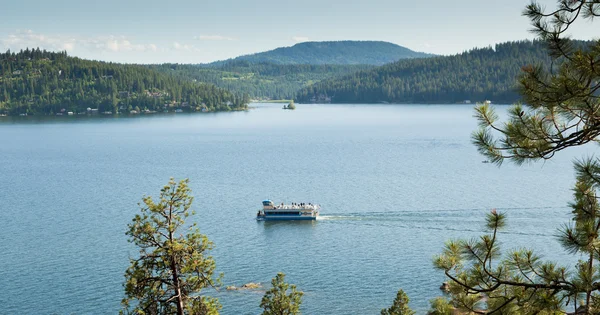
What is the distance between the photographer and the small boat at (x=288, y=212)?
54594 mm

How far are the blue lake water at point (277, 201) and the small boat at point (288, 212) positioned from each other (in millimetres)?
939

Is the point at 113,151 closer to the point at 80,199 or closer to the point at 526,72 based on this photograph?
the point at 80,199

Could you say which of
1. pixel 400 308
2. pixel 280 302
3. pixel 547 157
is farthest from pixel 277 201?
pixel 547 157

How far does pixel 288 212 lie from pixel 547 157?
46946 millimetres

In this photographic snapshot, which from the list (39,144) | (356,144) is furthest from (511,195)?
(39,144)

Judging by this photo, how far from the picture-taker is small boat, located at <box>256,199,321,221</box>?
54594 millimetres

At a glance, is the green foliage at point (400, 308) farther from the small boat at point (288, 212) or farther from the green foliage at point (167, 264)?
the small boat at point (288, 212)

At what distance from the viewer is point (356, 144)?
366 ft

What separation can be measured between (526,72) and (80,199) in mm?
60416

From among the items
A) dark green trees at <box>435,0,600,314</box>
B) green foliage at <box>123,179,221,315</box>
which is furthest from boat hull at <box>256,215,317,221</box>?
dark green trees at <box>435,0,600,314</box>

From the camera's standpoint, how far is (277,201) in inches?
2402

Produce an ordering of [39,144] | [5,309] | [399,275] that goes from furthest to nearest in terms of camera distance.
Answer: [39,144], [399,275], [5,309]

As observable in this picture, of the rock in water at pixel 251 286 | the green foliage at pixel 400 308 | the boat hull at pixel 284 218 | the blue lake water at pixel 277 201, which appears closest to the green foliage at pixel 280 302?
the green foliage at pixel 400 308

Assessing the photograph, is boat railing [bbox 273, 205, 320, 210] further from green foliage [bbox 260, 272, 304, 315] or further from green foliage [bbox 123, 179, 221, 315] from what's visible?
green foliage [bbox 123, 179, 221, 315]
